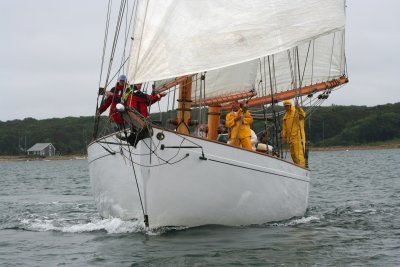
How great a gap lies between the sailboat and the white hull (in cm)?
2

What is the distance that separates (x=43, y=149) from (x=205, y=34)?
125 metres

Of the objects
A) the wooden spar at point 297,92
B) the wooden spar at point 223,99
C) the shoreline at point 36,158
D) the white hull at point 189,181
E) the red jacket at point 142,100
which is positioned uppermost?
the wooden spar at point 297,92

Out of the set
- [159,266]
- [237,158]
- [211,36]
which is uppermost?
[211,36]

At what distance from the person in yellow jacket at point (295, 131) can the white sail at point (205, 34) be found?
3923 mm

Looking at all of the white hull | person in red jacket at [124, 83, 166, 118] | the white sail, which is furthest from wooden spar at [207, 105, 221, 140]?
the white sail

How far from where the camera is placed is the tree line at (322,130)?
126 metres

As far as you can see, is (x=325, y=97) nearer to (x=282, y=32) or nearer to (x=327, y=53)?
(x=327, y=53)

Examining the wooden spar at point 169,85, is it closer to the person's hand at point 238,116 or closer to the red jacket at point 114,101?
the red jacket at point 114,101

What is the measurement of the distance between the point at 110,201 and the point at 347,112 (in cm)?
12441

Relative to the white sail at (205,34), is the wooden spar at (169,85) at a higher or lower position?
lower

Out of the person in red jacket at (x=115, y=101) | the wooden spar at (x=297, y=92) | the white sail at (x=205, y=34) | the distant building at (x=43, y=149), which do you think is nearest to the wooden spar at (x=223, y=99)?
the wooden spar at (x=297, y=92)

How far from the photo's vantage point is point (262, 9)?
15484 mm

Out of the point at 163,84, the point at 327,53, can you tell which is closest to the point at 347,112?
the point at 327,53

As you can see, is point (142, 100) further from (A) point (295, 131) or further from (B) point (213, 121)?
(A) point (295, 131)
